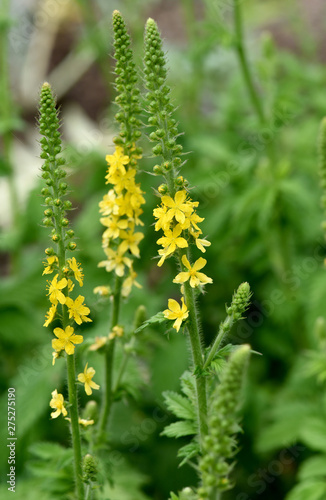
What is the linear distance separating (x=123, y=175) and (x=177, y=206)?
38 cm

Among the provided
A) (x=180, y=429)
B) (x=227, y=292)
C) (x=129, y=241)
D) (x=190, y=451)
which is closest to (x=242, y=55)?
(x=227, y=292)

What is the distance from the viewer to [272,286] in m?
5.54

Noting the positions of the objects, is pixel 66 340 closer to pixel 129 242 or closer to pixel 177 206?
pixel 129 242

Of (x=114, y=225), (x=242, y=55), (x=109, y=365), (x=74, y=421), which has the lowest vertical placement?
(x=74, y=421)

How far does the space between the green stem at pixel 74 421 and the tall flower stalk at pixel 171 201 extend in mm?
477

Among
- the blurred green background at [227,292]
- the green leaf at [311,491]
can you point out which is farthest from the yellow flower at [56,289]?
the green leaf at [311,491]

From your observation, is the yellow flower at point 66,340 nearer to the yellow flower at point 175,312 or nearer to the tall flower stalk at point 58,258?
the tall flower stalk at point 58,258

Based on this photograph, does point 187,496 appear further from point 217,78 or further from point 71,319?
Result: point 217,78

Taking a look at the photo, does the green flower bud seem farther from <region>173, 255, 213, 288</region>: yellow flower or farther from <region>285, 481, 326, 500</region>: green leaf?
<region>285, 481, 326, 500</region>: green leaf

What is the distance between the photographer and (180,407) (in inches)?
101

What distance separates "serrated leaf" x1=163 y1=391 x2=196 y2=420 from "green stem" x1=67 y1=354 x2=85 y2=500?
39 centimetres

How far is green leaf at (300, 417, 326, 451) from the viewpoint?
3.67 metres

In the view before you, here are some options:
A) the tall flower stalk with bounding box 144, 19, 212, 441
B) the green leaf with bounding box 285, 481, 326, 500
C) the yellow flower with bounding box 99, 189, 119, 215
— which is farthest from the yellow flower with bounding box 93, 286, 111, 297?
the green leaf with bounding box 285, 481, 326, 500

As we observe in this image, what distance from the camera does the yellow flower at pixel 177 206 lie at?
2191 mm
